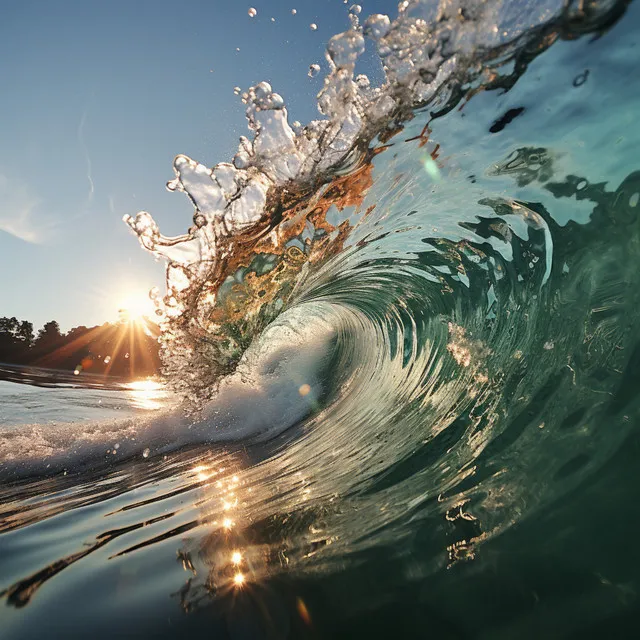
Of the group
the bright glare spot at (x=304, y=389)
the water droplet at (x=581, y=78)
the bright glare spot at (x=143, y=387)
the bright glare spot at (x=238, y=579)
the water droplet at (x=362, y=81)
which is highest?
the water droplet at (x=362, y=81)

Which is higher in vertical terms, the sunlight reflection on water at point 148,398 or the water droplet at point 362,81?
the water droplet at point 362,81

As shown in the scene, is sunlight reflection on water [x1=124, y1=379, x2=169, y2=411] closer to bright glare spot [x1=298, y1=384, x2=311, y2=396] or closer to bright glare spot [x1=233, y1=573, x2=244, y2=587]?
bright glare spot [x1=298, y1=384, x2=311, y2=396]

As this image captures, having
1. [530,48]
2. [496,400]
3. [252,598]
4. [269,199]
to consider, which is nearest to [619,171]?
[530,48]

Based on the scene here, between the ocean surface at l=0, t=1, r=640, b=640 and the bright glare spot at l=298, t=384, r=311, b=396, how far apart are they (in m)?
0.82

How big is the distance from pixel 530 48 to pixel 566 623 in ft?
9.49

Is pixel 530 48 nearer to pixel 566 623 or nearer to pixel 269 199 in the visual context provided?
pixel 269 199

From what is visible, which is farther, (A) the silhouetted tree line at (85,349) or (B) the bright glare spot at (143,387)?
(A) the silhouetted tree line at (85,349)

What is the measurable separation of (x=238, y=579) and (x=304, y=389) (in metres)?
6.28

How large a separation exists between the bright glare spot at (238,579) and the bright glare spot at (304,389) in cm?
595

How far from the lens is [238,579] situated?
116cm

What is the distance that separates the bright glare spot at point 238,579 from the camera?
1.13 m

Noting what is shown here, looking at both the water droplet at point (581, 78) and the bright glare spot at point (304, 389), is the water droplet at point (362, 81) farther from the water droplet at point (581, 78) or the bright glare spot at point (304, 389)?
the bright glare spot at point (304, 389)

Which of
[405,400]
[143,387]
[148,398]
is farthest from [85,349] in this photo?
[405,400]

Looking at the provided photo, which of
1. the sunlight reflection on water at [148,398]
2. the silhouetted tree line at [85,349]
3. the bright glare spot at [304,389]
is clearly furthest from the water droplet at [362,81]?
the silhouetted tree line at [85,349]
